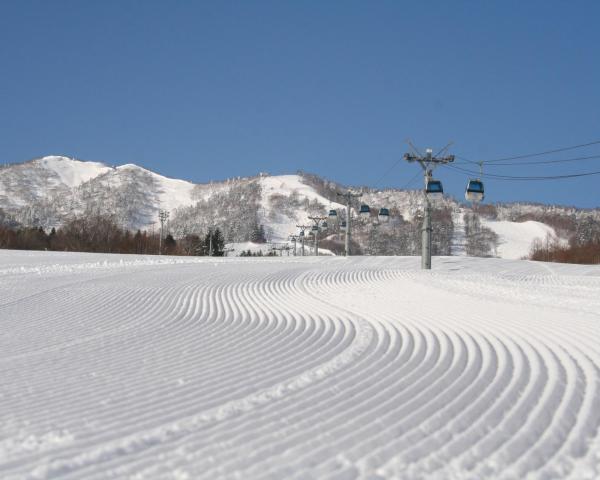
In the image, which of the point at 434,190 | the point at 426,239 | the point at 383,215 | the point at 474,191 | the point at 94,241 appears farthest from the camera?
the point at 94,241

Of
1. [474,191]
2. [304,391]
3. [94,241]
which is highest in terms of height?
[474,191]

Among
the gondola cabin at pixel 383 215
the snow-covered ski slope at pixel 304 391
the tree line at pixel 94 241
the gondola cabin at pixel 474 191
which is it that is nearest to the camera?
the snow-covered ski slope at pixel 304 391

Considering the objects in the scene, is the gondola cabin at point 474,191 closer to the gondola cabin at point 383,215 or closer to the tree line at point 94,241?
the gondola cabin at point 383,215

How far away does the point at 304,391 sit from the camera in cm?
516

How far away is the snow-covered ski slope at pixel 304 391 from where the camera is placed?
3.58m

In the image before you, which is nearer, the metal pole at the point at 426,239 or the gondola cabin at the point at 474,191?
the gondola cabin at the point at 474,191

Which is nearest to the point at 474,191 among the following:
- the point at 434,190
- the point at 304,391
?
the point at 434,190

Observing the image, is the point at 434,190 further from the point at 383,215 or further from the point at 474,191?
the point at 383,215

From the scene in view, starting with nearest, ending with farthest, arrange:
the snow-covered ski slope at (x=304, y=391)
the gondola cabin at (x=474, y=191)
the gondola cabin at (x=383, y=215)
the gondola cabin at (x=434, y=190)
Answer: the snow-covered ski slope at (x=304, y=391)
the gondola cabin at (x=474, y=191)
the gondola cabin at (x=434, y=190)
the gondola cabin at (x=383, y=215)

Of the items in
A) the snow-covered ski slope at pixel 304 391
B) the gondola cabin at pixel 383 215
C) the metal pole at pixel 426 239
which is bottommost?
the snow-covered ski slope at pixel 304 391

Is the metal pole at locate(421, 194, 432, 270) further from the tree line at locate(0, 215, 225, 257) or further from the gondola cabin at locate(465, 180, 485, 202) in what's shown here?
the tree line at locate(0, 215, 225, 257)

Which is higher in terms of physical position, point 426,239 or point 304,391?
point 426,239

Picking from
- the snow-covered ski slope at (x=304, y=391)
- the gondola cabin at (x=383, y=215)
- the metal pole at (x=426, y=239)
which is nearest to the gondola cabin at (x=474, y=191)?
the metal pole at (x=426, y=239)

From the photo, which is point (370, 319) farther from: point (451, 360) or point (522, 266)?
point (522, 266)
